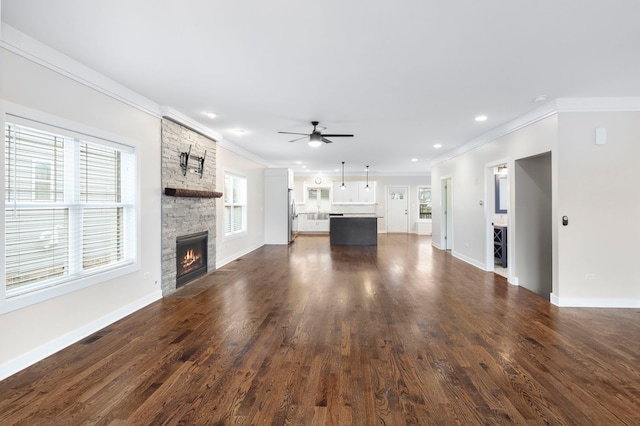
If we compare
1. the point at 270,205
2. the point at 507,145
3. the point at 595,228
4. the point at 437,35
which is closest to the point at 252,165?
the point at 270,205

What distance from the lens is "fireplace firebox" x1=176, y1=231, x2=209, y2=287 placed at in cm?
484

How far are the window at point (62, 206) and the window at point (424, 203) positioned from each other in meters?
11.4

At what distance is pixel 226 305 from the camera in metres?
4.01

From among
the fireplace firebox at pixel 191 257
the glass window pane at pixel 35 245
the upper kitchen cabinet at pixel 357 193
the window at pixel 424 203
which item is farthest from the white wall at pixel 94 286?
the window at pixel 424 203

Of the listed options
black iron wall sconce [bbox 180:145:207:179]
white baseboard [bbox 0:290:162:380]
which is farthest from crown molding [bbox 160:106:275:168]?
white baseboard [bbox 0:290:162:380]

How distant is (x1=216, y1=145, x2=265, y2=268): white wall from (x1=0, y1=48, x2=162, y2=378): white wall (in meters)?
2.10

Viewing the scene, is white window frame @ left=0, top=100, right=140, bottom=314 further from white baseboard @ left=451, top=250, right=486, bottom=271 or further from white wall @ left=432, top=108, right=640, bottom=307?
white baseboard @ left=451, top=250, right=486, bottom=271

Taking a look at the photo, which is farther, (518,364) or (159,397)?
(518,364)

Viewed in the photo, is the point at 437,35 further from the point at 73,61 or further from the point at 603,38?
the point at 73,61

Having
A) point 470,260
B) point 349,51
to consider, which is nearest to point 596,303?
point 470,260

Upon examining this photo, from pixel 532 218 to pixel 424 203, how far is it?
8.08m

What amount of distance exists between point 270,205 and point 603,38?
27.6ft

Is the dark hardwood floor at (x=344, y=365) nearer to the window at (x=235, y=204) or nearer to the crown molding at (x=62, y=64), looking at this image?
the crown molding at (x=62, y=64)

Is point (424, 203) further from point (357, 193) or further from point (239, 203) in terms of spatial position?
point (239, 203)
